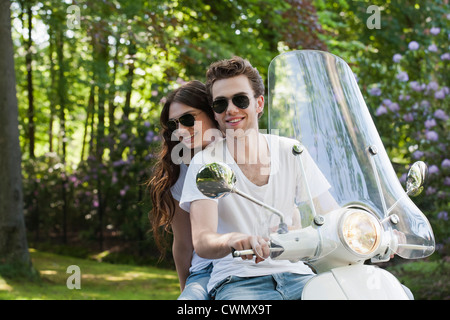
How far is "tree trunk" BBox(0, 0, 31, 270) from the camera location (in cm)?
686

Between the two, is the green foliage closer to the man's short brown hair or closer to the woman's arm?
the woman's arm

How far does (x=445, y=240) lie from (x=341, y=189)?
178 inches

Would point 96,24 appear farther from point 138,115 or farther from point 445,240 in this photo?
point 445,240

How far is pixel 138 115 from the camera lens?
948 cm

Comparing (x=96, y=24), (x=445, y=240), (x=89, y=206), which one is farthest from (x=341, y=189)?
(x=89, y=206)

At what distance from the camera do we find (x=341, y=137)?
1.87m

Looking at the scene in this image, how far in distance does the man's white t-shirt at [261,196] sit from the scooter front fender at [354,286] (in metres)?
0.20

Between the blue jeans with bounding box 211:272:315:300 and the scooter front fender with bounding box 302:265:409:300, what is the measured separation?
0.99ft

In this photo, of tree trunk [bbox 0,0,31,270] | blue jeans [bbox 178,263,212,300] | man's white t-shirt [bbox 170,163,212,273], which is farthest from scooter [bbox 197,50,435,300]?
tree trunk [bbox 0,0,31,270]

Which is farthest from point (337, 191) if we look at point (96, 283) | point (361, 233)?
point (96, 283)

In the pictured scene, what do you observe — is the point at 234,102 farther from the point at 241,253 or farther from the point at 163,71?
the point at 163,71

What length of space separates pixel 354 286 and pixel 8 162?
6.07m

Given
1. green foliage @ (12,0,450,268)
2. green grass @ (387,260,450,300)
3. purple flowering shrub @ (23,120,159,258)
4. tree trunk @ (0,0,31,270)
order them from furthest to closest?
1. purple flowering shrub @ (23,120,159,258)
2. tree trunk @ (0,0,31,270)
3. green foliage @ (12,0,450,268)
4. green grass @ (387,260,450,300)

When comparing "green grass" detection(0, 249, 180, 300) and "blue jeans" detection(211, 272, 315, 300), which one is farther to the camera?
"green grass" detection(0, 249, 180, 300)
